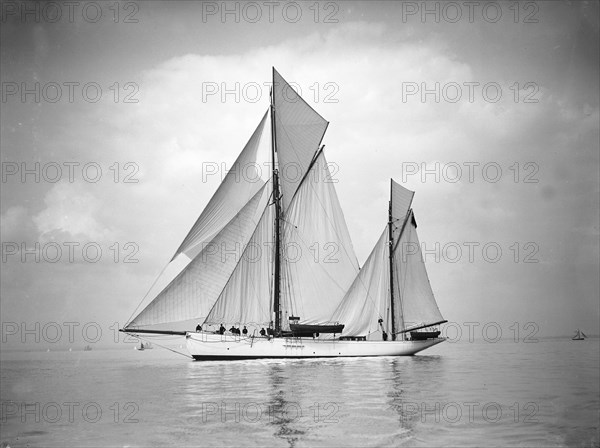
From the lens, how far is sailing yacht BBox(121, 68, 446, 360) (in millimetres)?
47062

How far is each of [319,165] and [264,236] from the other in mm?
8011

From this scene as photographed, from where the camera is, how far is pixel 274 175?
54.3 metres

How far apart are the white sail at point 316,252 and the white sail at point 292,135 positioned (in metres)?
1.18

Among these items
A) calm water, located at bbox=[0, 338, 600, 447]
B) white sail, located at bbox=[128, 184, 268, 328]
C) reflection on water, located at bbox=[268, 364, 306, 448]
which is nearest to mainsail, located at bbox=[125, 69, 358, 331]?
white sail, located at bbox=[128, 184, 268, 328]

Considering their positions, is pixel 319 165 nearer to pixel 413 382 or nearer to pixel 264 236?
pixel 264 236

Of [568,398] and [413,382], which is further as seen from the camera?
[413,382]

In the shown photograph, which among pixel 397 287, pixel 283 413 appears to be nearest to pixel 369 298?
pixel 397 287

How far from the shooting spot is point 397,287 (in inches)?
2244

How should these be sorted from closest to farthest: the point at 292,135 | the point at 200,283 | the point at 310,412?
the point at 310,412, the point at 200,283, the point at 292,135

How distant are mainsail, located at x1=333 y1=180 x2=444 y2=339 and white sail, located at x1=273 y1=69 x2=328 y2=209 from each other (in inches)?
403

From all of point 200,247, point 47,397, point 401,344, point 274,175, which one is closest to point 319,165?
point 274,175

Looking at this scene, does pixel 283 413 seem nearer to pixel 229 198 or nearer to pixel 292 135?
pixel 229 198

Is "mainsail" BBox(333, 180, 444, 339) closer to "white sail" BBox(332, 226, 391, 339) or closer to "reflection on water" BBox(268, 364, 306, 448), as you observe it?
"white sail" BBox(332, 226, 391, 339)

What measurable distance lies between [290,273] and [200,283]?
897cm
